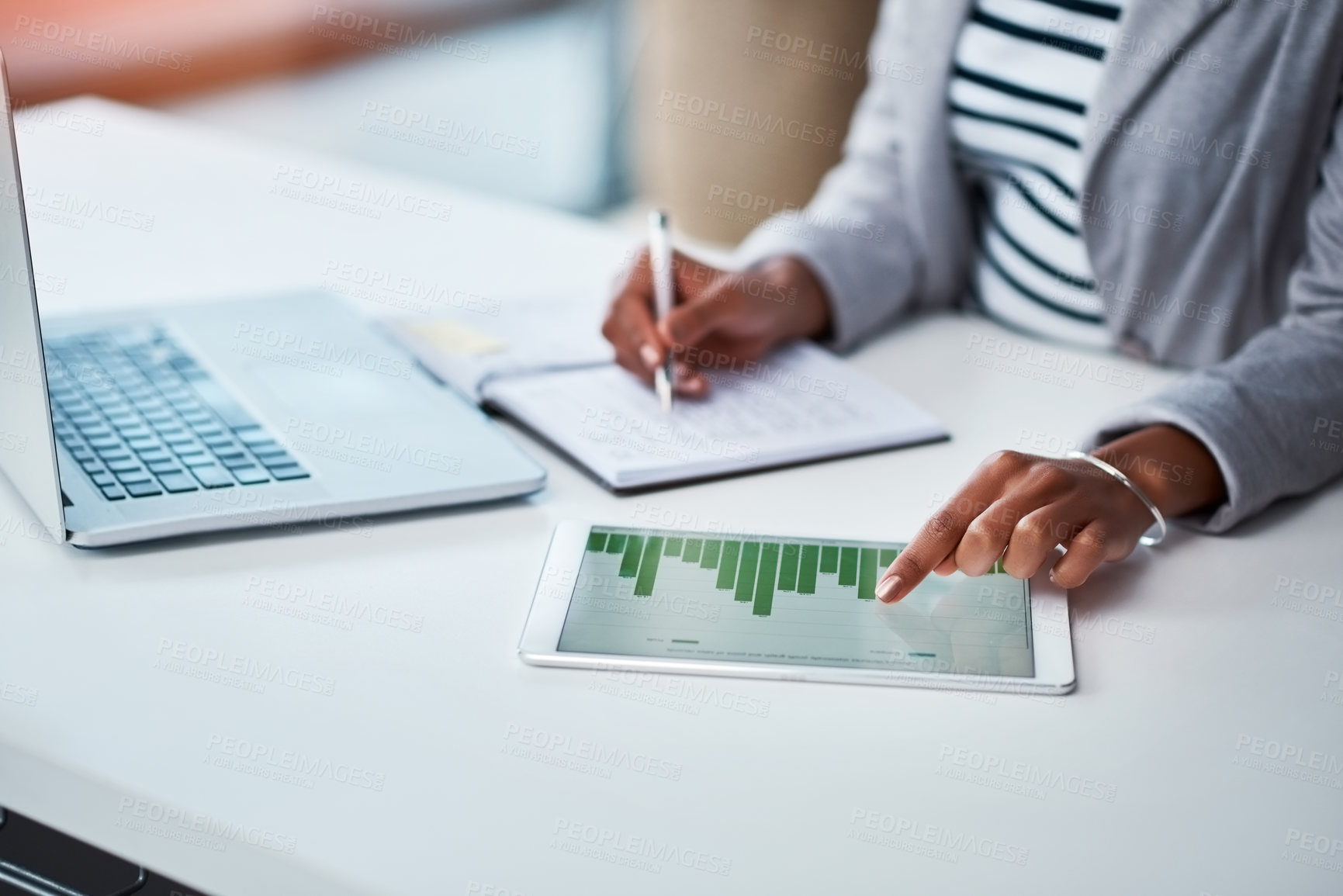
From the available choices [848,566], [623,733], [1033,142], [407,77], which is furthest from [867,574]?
[407,77]

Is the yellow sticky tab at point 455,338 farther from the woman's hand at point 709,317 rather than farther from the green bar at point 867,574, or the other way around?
the green bar at point 867,574

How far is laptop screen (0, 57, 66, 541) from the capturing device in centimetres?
76

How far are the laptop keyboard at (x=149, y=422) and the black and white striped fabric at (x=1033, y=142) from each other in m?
0.76

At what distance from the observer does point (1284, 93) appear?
3.58 ft

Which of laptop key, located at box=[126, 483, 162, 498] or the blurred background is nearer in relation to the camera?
laptop key, located at box=[126, 483, 162, 498]

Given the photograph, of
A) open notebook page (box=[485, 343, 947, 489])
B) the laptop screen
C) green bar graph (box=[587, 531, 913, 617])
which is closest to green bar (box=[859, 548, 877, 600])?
green bar graph (box=[587, 531, 913, 617])

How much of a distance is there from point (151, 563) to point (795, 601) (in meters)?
0.40

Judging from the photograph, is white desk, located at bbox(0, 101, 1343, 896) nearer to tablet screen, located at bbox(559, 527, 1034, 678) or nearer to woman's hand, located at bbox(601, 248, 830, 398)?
tablet screen, located at bbox(559, 527, 1034, 678)

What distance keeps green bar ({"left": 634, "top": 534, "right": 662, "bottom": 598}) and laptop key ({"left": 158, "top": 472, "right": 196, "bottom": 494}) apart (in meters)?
0.30

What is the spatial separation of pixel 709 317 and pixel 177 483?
1.50 ft

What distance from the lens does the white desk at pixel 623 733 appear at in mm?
636

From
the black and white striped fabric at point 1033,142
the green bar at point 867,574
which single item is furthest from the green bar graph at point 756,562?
the black and white striped fabric at point 1033,142

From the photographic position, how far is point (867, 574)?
2.84 ft

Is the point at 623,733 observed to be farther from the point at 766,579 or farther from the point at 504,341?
the point at 504,341
